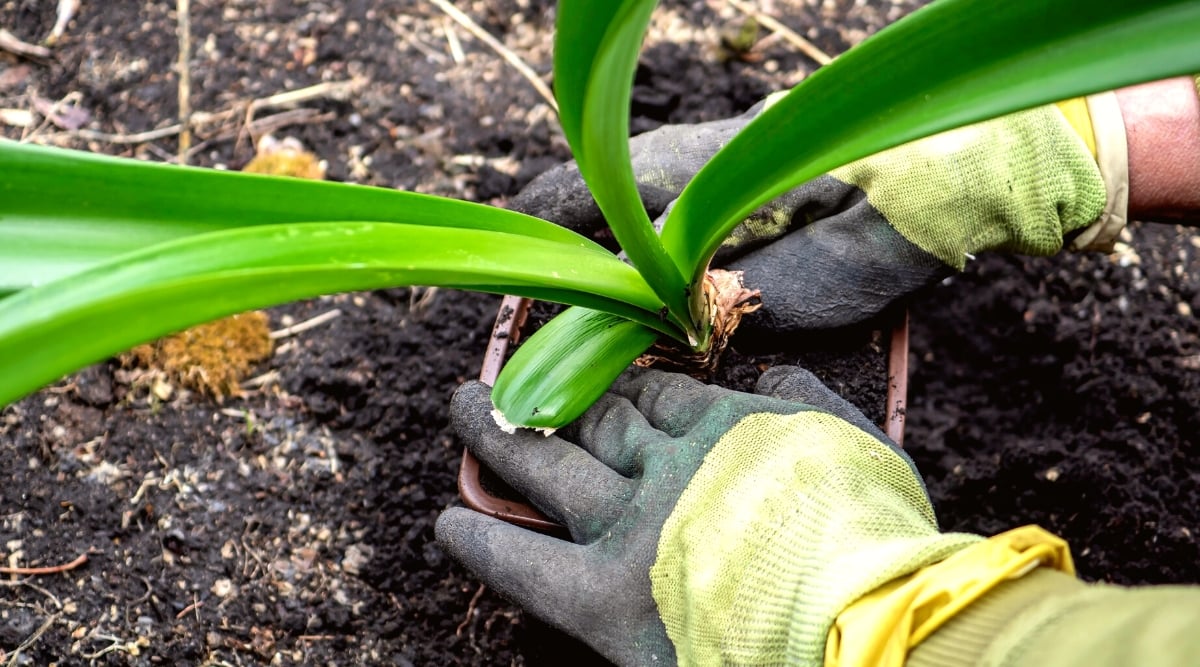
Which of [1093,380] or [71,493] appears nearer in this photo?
[71,493]

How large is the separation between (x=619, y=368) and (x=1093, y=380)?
792 millimetres

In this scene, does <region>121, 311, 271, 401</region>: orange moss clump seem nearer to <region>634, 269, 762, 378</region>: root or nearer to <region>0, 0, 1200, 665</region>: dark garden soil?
<region>0, 0, 1200, 665</region>: dark garden soil

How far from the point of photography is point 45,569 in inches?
42.9

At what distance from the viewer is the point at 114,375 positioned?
1173mm

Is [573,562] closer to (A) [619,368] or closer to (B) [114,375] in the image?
(A) [619,368]

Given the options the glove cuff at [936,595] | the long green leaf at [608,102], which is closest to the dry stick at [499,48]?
the long green leaf at [608,102]

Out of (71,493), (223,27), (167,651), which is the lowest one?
(167,651)

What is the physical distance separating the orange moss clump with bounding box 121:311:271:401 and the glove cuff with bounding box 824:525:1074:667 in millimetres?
905

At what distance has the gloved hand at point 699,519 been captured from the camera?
730 millimetres

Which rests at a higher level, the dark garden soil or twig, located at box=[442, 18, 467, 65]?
twig, located at box=[442, 18, 467, 65]

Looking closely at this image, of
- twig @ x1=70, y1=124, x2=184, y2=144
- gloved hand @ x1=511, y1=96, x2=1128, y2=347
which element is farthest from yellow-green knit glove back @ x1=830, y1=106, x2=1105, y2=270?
twig @ x1=70, y1=124, x2=184, y2=144

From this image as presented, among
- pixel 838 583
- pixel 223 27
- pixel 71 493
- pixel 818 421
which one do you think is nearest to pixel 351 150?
pixel 223 27

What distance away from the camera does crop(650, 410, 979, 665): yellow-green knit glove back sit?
680 mm

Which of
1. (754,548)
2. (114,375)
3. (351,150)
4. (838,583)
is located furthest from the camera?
(351,150)
